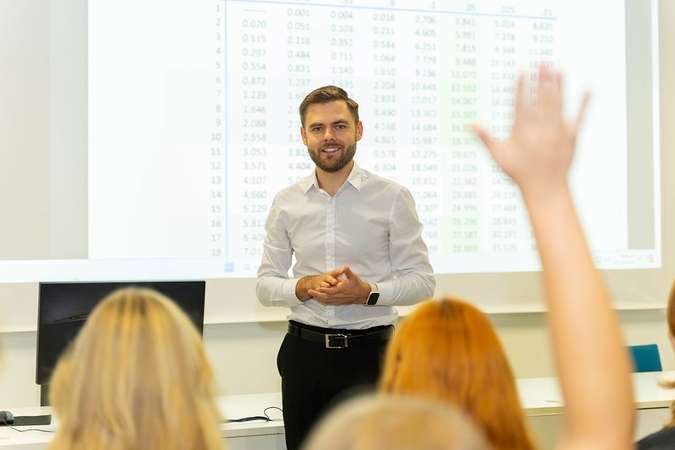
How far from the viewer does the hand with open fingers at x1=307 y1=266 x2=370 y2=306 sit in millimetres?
2650

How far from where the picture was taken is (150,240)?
142 inches

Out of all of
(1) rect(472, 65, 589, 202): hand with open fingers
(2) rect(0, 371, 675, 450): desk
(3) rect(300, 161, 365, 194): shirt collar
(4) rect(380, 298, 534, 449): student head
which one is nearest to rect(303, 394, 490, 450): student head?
(1) rect(472, 65, 589, 202): hand with open fingers

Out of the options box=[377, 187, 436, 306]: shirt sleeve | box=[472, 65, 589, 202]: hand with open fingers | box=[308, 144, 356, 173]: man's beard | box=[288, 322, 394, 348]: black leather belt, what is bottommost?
box=[288, 322, 394, 348]: black leather belt

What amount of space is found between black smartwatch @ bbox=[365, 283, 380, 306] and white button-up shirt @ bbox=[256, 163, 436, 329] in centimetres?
10

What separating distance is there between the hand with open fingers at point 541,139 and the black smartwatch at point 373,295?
199 centimetres

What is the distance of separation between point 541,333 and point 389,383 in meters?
3.36

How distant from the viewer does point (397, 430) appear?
23.7 inches

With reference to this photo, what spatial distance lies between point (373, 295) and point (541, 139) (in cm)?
204

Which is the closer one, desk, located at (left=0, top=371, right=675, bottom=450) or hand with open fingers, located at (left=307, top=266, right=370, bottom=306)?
desk, located at (left=0, top=371, right=675, bottom=450)

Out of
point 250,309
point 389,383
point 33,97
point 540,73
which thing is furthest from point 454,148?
point 540,73

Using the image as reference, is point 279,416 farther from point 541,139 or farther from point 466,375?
point 541,139

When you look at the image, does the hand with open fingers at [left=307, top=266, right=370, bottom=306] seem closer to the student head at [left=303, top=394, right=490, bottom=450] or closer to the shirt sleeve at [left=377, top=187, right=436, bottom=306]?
the shirt sleeve at [left=377, top=187, right=436, bottom=306]

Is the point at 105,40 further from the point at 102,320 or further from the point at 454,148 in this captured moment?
the point at 102,320

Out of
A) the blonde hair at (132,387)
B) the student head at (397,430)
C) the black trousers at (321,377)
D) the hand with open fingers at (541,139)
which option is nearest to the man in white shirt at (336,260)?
the black trousers at (321,377)
